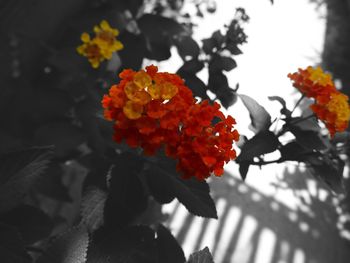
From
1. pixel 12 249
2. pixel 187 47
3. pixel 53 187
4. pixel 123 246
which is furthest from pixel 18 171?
pixel 187 47

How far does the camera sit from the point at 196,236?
214 centimetres

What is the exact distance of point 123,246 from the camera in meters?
0.83

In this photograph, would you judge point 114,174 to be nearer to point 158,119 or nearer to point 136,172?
point 136,172

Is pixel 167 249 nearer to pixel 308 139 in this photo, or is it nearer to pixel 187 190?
pixel 187 190

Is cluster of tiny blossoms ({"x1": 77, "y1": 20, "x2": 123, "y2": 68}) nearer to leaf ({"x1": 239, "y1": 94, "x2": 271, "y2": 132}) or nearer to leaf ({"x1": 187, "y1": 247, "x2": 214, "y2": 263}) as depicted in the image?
leaf ({"x1": 239, "y1": 94, "x2": 271, "y2": 132})

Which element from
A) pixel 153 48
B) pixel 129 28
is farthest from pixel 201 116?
pixel 129 28

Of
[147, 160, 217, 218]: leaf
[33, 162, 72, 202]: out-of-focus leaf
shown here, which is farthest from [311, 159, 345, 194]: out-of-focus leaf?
[33, 162, 72, 202]: out-of-focus leaf

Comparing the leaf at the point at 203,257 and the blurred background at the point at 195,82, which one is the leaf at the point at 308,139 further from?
the leaf at the point at 203,257

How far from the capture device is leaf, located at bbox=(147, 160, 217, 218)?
0.90 m

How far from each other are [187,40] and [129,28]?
1.10 feet

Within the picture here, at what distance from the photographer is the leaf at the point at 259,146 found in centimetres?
99

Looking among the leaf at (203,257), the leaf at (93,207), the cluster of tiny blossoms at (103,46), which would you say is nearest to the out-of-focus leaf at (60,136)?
the cluster of tiny blossoms at (103,46)

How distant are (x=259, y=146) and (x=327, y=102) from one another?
0.67 ft

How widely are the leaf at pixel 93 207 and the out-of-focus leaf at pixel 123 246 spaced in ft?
0.27
